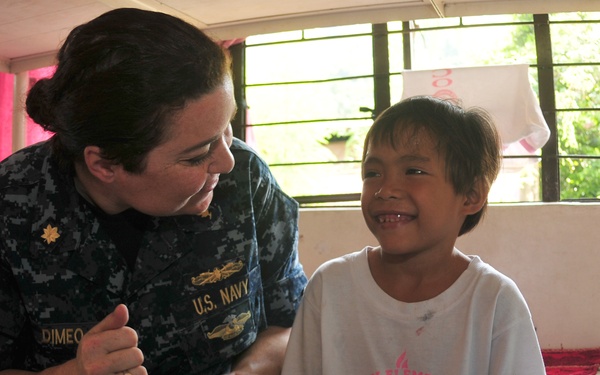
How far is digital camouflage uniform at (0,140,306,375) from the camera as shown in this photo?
4.38 ft

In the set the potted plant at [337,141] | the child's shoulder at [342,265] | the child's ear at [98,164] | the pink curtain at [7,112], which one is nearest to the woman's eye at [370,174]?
the child's shoulder at [342,265]

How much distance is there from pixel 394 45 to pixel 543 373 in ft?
31.0

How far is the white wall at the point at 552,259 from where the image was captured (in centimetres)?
407

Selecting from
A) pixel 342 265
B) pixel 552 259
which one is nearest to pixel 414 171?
pixel 342 265

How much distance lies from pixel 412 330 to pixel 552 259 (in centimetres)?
305

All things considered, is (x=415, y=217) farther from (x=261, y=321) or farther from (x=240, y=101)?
(x=240, y=101)

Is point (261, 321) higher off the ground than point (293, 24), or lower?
lower

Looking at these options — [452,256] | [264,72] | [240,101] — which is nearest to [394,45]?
[264,72]

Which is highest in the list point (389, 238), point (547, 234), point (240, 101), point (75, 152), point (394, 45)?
point (394, 45)

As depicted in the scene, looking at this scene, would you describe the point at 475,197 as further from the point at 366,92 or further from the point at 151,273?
the point at 366,92

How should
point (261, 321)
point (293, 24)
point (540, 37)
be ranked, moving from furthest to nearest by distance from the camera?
1. point (540, 37)
2. point (293, 24)
3. point (261, 321)

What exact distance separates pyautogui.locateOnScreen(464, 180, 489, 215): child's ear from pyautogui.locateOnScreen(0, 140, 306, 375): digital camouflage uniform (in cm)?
41

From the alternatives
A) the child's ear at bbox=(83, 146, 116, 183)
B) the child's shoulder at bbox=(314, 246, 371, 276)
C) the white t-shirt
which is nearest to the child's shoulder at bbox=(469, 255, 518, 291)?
the white t-shirt

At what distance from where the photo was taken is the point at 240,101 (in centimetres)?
533
